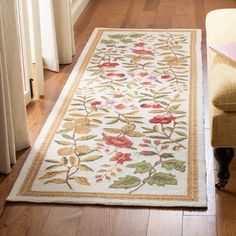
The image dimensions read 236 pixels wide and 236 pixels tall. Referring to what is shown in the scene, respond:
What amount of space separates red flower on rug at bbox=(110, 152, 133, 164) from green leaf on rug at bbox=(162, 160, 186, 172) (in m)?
0.15

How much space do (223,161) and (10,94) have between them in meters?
0.93

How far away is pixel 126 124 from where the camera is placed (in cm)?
282

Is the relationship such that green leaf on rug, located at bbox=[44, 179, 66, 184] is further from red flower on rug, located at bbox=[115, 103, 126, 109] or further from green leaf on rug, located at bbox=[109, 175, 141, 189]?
red flower on rug, located at bbox=[115, 103, 126, 109]

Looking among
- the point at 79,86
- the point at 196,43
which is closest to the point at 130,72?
the point at 79,86

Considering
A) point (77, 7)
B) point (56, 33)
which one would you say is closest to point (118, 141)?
point (56, 33)

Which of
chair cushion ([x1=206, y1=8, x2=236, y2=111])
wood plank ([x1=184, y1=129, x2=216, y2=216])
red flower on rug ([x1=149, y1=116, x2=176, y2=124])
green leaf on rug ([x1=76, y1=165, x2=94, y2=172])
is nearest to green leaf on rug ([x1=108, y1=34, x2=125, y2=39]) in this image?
chair cushion ([x1=206, y1=8, x2=236, y2=111])

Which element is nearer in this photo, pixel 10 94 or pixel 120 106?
pixel 10 94

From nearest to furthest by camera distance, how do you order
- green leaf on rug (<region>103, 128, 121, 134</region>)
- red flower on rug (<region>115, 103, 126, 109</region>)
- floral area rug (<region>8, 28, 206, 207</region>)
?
floral area rug (<region>8, 28, 206, 207</region>)
green leaf on rug (<region>103, 128, 121, 134</region>)
red flower on rug (<region>115, 103, 126, 109</region>)

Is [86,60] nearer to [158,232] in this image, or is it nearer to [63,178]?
[63,178]

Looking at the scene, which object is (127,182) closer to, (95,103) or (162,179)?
(162,179)

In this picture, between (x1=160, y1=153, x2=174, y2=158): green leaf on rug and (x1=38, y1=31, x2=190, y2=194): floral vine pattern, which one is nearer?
(x1=38, y1=31, x2=190, y2=194): floral vine pattern

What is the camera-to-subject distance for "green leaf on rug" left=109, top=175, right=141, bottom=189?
2.32 m

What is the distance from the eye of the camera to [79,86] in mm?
3295

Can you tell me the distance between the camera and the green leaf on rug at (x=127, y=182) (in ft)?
7.62
